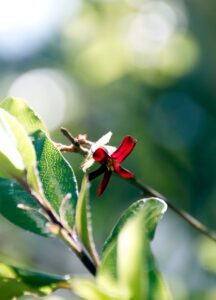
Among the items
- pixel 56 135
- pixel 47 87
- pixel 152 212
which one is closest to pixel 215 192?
pixel 56 135

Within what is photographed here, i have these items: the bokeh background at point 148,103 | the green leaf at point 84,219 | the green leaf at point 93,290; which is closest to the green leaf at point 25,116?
the green leaf at point 84,219

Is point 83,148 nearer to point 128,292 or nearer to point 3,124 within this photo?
point 3,124

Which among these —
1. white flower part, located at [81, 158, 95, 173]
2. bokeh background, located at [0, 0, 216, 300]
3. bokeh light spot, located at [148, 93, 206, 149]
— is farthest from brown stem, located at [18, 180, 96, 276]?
bokeh light spot, located at [148, 93, 206, 149]

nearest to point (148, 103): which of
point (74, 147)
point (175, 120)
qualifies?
point (175, 120)

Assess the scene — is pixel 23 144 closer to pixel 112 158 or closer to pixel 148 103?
pixel 112 158

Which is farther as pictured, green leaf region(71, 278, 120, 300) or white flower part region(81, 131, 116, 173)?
white flower part region(81, 131, 116, 173)

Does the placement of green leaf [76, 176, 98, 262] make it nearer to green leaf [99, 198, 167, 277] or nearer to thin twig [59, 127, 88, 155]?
green leaf [99, 198, 167, 277]
